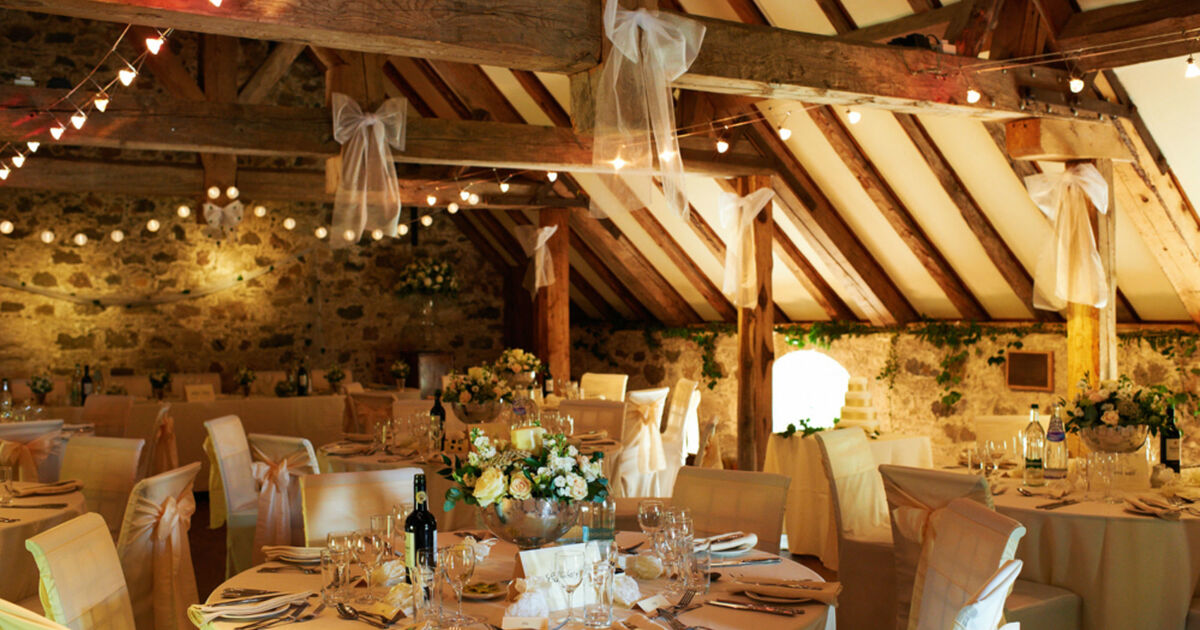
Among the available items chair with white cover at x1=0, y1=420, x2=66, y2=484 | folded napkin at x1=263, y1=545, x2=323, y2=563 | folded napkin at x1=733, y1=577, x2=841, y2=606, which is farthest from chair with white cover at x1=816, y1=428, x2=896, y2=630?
chair with white cover at x1=0, y1=420, x2=66, y2=484

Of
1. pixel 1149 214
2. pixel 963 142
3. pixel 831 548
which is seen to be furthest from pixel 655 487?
pixel 1149 214

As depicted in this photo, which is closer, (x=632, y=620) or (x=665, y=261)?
(x=632, y=620)

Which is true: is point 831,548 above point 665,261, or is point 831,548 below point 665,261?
below

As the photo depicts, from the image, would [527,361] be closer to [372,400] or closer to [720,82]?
[372,400]

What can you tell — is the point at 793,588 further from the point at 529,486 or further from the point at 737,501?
the point at 737,501

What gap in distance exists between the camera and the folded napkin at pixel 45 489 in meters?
4.01

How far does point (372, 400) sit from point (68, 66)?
5.82 meters

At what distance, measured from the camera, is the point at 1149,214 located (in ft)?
20.4

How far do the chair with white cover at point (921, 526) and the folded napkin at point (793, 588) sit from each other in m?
0.94

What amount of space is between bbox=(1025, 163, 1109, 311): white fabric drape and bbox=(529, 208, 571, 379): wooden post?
4.84 m

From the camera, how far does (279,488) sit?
452 centimetres

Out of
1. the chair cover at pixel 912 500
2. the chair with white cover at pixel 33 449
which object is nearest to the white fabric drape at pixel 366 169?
the chair with white cover at pixel 33 449

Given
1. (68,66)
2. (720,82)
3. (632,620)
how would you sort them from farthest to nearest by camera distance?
(68,66) < (720,82) < (632,620)

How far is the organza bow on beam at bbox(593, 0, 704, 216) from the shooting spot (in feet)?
13.1
